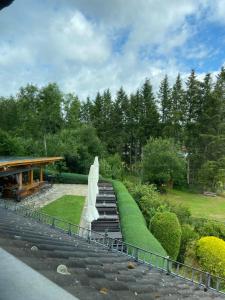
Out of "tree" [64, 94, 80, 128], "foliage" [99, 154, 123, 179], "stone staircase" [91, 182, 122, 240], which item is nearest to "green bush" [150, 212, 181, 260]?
"stone staircase" [91, 182, 122, 240]

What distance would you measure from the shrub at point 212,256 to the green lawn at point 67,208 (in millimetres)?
6100

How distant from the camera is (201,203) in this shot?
117 feet

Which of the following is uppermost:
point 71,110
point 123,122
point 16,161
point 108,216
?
point 71,110

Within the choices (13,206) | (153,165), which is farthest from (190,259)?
(153,165)

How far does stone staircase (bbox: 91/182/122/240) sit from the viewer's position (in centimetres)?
1538

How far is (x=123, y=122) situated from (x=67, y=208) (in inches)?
1431

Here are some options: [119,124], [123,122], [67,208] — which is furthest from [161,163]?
[67,208]

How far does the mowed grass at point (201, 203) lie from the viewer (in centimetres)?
2981

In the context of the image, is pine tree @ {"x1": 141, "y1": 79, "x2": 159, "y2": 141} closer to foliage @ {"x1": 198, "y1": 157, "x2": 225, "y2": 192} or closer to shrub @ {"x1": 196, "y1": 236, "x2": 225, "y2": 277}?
foliage @ {"x1": 198, "y1": 157, "x2": 225, "y2": 192}

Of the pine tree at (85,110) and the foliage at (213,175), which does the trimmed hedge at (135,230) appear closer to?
the foliage at (213,175)

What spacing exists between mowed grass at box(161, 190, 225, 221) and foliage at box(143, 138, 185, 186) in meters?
2.40

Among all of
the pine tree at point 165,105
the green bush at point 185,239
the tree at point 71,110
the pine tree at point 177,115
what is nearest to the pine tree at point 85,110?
the tree at point 71,110

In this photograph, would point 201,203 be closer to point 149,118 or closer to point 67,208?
point 149,118

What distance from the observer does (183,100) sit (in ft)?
163
